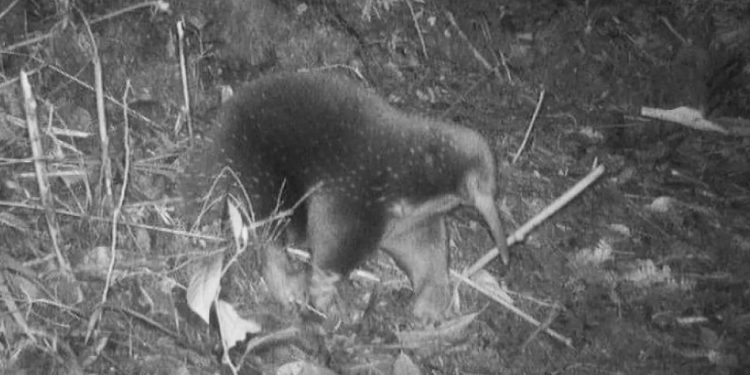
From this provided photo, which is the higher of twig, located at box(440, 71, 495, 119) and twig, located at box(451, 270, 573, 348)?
twig, located at box(440, 71, 495, 119)

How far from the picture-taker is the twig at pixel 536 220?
149 inches

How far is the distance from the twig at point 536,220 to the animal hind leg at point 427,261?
0.14m

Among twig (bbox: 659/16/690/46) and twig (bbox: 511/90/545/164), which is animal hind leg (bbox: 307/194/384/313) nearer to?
twig (bbox: 511/90/545/164)

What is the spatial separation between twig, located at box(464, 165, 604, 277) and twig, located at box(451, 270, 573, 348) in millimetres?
34

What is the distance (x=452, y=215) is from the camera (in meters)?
3.96

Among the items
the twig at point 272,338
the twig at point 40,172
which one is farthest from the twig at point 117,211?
Answer: the twig at point 272,338

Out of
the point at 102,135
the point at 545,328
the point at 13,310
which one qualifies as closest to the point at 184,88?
the point at 102,135

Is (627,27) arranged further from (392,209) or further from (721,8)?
(392,209)

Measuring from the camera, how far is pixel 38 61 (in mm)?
3928

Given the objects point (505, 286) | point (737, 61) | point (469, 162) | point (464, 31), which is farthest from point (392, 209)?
point (737, 61)

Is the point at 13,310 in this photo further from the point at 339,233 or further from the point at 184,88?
the point at 339,233

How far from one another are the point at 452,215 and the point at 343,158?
2.41 feet

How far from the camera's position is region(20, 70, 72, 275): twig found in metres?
3.51

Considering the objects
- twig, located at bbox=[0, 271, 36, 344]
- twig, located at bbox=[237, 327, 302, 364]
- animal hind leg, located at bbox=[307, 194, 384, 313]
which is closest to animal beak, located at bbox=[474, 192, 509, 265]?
animal hind leg, located at bbox=[307, 194, 384, 313]
